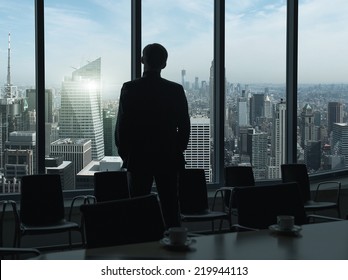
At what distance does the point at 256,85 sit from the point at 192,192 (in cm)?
206

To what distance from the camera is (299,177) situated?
18.2 feet

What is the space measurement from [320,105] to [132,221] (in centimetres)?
500

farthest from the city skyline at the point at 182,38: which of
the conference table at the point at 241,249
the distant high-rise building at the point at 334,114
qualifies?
the conference table at the point at 241,249

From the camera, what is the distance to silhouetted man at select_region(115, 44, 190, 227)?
3.46 metres

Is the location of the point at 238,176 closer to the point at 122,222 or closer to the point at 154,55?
the point at 154,55

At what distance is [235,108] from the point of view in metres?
6.39

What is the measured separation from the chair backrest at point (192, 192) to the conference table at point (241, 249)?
8.32 feet

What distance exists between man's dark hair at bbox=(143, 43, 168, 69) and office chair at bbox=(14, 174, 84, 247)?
63.2 inches

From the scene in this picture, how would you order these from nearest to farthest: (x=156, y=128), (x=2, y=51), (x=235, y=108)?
(x=156, y=128) → (x=2, y=51) → (x=235, y=108)

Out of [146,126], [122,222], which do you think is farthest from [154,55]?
[122,222]

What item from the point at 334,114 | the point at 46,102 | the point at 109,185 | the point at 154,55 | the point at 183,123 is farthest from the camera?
the point at 334,114

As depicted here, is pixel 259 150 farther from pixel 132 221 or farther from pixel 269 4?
pixel 132 221

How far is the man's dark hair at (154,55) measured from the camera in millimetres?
3463
